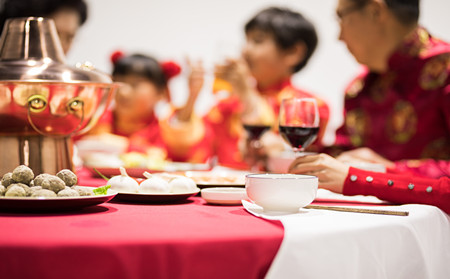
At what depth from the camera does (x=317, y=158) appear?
49.4 inches

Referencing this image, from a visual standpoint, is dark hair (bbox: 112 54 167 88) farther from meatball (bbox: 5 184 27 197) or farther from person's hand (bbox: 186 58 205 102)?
meatball (bbox: 5 184 27 197)

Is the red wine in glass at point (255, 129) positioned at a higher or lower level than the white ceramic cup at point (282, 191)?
lower

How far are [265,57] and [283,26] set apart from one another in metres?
0.24

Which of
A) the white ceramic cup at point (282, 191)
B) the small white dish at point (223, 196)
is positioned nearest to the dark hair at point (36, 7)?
the small white dish at point (223, 196)

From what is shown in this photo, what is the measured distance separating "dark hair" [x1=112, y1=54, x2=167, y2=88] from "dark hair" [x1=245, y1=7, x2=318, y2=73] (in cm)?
75

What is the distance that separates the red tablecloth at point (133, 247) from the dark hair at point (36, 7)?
1827 millimetres

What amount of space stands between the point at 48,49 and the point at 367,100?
1.55m

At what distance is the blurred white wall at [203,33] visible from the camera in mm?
4254

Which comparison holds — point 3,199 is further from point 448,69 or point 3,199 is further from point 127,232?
point 448,69

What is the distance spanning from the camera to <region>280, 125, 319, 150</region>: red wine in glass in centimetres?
134

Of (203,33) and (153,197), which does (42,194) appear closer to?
(153,197)

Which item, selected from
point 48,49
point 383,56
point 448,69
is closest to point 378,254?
point 48,49

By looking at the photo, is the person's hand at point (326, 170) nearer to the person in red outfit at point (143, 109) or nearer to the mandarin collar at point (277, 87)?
the person in red outfit at point (143, 109)

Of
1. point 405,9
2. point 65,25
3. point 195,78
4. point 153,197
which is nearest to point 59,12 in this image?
point 65,25
